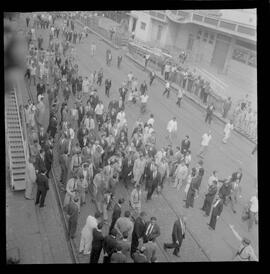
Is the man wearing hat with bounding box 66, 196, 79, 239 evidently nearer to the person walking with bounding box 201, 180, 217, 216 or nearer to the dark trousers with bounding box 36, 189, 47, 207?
the dark trousers with bounding box 36, 189, 47, 207

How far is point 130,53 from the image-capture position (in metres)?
14.3

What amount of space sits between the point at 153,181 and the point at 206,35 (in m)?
9.83

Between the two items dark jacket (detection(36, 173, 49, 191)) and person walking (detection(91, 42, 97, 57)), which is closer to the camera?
dark jacket (detection(36, 173, 49, 191))

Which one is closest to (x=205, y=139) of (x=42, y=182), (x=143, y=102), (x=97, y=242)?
(x=143, y=102)

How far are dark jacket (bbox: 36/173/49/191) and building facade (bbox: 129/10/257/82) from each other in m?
4.47

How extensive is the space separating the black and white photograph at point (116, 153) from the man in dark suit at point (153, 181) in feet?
0.12

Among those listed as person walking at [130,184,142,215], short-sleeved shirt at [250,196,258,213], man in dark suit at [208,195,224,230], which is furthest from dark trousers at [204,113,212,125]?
person walking at [130,184,142,215]

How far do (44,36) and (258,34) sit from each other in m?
5.25

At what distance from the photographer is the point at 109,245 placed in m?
8.18

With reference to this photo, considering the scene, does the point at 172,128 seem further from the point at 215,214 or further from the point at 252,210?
the point at 252,210

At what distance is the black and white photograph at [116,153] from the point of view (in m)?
8.76

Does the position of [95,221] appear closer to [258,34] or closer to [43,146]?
[43,146]

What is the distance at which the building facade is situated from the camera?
36.8 feet

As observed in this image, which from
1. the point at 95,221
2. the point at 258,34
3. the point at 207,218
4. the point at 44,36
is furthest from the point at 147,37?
the point at 95,221
